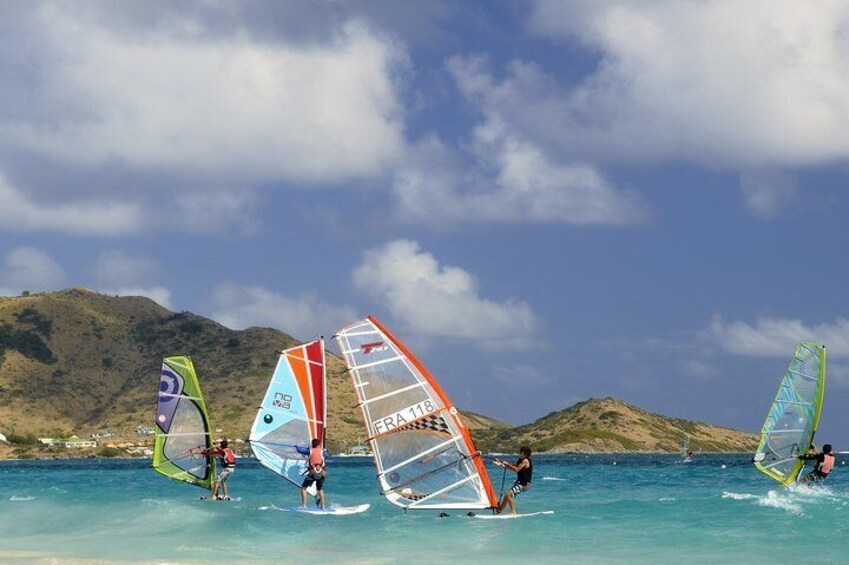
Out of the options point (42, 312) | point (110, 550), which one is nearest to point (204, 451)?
point (110, 550)

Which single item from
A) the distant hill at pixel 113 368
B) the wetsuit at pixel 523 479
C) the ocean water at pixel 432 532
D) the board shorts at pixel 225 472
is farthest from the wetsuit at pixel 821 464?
the distant hill at pixel 113 368

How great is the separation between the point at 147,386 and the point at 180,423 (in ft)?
435

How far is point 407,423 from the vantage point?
24.3 meters

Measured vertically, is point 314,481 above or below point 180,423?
below

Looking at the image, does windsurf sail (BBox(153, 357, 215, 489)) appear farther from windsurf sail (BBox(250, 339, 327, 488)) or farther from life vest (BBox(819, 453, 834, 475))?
life vest (BBox(819, 453, 834, 475))

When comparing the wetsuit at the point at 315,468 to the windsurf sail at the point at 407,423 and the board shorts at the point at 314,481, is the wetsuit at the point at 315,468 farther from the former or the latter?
the windsurf sail at the point at 407,423

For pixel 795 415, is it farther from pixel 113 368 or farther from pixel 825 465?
pixel 113 368

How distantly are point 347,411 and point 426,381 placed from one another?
134 metres

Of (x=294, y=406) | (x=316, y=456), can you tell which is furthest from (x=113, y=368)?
(x=316, y=456)

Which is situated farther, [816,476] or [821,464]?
[816,476]

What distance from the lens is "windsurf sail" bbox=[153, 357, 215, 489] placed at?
3375 cm

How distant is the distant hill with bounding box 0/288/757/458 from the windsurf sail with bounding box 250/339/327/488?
354 ft

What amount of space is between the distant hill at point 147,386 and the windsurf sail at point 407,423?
11314cm

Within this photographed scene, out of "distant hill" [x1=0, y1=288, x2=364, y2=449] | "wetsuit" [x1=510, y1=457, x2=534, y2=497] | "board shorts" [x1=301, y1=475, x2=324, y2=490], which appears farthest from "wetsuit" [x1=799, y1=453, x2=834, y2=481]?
"distant hill" [x1=0, y1=288, x2=364, y2=449]
